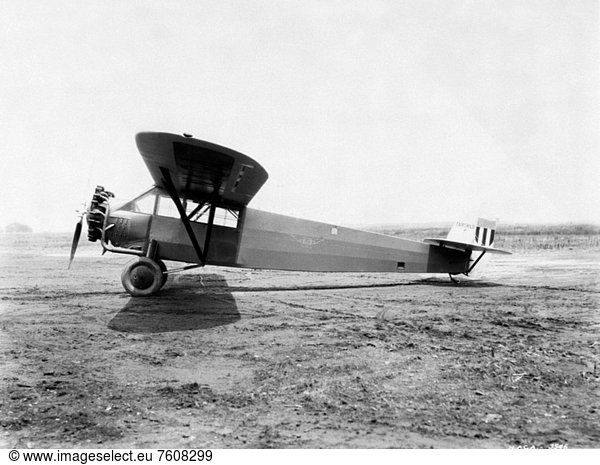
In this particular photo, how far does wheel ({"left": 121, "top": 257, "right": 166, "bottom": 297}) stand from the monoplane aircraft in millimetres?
19

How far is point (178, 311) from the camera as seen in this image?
280 inches

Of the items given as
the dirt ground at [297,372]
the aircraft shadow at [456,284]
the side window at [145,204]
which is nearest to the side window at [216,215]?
the side window at [145,204]

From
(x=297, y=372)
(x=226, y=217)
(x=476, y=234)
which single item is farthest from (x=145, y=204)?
(x=476, y=234)

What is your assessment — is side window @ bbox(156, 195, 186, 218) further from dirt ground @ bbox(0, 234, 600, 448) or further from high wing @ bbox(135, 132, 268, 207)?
dirt ground @ bbox(0, 234, 600, 448)

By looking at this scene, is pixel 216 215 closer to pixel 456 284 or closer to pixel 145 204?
pixel 145 204

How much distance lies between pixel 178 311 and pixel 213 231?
2.42m

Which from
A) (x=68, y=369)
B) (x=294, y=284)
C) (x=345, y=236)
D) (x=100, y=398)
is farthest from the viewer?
(x=294, y=284)

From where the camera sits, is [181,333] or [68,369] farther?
[181,333]

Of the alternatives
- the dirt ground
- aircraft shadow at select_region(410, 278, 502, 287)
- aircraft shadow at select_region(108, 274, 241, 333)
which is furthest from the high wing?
aircraft shadow at select_region(410, 278, 502, 287)

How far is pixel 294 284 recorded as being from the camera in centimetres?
1146

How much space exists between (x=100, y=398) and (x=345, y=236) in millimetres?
7431

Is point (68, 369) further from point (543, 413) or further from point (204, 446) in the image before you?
point (543, 413)

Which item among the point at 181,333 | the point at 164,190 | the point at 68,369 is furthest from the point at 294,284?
the point at 68,369

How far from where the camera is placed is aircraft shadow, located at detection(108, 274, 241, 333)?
606cm
